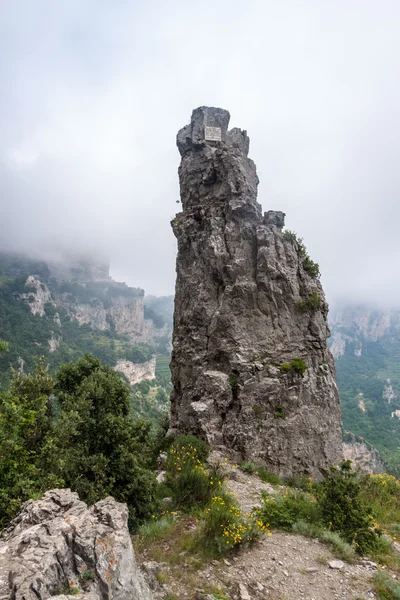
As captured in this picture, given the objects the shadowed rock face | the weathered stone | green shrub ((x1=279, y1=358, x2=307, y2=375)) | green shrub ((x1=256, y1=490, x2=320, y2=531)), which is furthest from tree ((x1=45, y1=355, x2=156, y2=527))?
green shrub ((x1=279, y1=358, x2=307, y2=375))

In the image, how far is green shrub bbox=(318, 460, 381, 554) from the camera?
755 centimetres

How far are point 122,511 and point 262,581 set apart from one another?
10.9 ft

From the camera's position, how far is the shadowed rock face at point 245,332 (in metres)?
15.6

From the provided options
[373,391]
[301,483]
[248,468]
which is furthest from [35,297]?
[373,391]

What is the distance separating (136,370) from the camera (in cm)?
12312

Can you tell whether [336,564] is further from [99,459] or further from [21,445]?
[21,445]

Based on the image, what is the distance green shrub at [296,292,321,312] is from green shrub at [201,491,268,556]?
41.5 feet

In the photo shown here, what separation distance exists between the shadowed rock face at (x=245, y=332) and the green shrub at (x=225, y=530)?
7.67 metres

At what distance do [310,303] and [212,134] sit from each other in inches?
599

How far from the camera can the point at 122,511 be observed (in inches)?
230

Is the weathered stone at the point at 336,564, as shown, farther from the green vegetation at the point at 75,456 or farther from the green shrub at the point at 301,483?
the green shrub at the point at 301,483

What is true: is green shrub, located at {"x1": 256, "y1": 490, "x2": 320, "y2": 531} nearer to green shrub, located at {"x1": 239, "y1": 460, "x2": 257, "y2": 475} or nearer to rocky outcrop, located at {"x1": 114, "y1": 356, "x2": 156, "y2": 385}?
green shrub, located at {"x1": 239, "y1": 460, "x2": 257, "y2": 475}

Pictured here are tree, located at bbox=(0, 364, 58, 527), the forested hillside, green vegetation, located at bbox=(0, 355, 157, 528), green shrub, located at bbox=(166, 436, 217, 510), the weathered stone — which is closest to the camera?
the weathered stone

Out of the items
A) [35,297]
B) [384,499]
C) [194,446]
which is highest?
[35,297]
